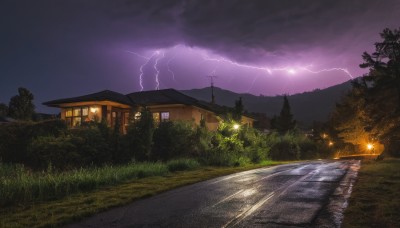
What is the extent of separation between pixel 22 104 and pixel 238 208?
4139 centimetres

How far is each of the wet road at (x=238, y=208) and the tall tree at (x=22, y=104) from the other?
36.7m

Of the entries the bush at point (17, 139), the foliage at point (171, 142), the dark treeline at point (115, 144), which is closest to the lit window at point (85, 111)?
the dark treeline at point (115, 144)

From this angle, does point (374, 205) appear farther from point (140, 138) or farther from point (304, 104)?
point (304, 104)

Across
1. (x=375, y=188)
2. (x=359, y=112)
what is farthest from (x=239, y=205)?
(x=359, y=112)

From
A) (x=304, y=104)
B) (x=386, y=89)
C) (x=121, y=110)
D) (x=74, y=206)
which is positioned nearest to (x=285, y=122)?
(x=121, y=110)

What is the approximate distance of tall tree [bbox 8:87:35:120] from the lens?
43.9m

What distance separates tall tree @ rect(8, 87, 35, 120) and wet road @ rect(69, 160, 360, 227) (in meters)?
36.7

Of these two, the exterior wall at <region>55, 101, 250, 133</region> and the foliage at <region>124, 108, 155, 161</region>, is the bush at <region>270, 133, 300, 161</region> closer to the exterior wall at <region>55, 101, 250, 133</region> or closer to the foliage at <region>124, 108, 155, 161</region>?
the exterior wall at <region>55, 101, 250, 133</region>

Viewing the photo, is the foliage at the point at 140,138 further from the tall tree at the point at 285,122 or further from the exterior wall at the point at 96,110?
the tall tree at the point at 285,122

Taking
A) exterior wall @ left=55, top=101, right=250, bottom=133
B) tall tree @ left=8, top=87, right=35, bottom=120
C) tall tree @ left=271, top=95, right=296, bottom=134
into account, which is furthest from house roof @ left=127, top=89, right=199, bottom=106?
tall tree @ left=271, top=95, right=296, bottom=134

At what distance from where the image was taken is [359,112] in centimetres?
4691

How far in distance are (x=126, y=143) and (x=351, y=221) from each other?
15.2 m

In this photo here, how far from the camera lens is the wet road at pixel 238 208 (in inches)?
306

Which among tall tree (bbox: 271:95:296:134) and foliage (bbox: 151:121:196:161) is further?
tall tree (bbox: 271:95:296:134)
